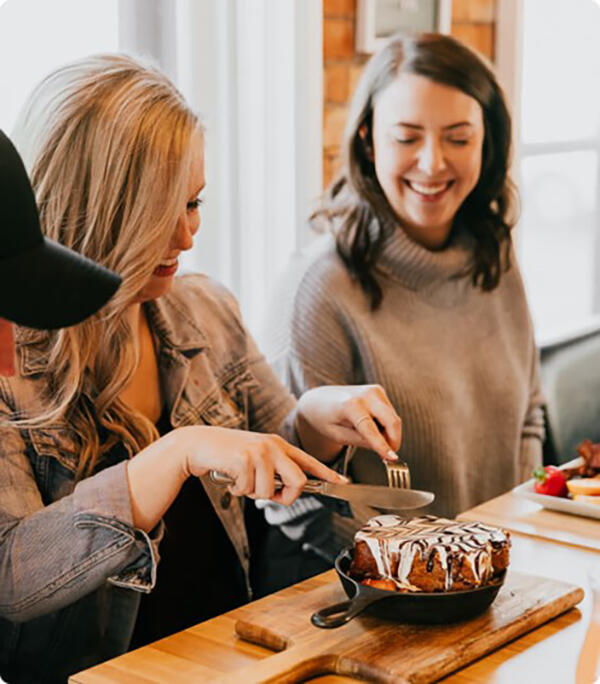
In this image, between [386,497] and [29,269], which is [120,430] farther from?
[29,269]

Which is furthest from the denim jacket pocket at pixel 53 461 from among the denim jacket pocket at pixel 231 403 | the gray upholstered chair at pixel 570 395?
the gray upholstered chair at pixel 570 395

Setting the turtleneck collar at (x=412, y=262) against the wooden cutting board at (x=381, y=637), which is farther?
the turtleneck collar at (x=412, y=262)

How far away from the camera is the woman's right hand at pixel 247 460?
1437 mm

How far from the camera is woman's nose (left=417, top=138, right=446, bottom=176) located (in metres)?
2.37

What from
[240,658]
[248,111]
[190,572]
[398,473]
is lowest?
[190,572]

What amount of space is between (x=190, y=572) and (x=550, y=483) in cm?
62

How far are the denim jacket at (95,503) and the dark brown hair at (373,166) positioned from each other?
0.46m

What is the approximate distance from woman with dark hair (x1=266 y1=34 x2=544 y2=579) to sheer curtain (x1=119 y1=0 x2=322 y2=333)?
141 millimetres

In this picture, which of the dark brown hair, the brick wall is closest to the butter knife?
the dark brown hair

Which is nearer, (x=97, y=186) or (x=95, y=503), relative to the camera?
(x=95, y=503)

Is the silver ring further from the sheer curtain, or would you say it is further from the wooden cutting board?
the sheer curtain

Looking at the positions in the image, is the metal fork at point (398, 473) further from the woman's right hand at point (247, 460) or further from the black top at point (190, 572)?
the black top at point (190, 572)

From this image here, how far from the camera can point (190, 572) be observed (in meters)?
1.83

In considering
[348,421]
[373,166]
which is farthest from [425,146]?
[348,421]
